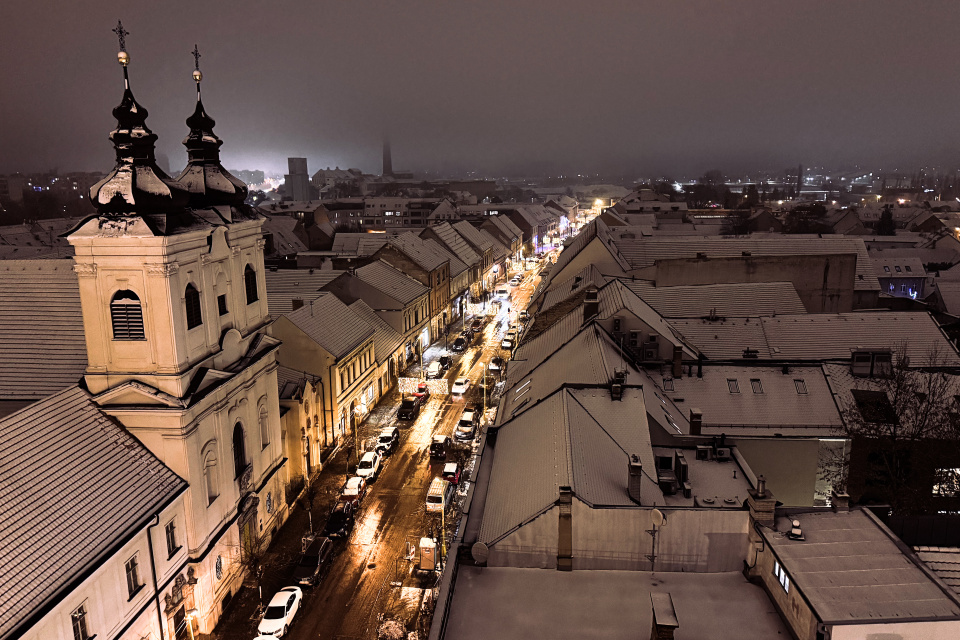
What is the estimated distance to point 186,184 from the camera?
31.1 meters

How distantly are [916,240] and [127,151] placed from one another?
109373 mm

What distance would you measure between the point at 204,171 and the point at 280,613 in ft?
66.6

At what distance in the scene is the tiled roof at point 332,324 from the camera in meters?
46.3

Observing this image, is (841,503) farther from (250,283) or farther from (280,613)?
(250,283)

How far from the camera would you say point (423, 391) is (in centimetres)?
5541

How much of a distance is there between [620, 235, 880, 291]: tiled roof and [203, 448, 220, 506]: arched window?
4725cm

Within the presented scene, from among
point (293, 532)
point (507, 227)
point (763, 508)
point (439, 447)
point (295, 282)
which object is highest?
point (507, 227)

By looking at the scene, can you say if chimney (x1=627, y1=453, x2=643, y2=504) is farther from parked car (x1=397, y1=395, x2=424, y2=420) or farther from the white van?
parked car (x1=397, y1=395, x2=424, y2=420)

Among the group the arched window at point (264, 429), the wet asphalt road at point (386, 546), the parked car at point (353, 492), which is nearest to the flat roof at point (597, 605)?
the wet asphalt road at point (386, 546)

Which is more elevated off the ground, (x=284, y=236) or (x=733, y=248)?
(x=733, y=248)

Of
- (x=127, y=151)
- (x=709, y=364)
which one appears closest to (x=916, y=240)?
(x=709, y=364)

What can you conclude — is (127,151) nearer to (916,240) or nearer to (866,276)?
(866,276)

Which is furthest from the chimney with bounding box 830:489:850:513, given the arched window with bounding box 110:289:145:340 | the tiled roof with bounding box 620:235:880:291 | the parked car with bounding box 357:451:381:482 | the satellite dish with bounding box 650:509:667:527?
the tiled roof with bounding box 620:235:880:291

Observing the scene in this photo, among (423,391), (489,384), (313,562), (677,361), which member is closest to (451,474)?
(313,562)
